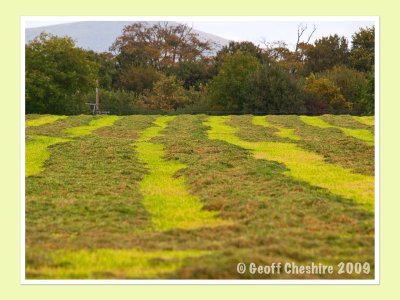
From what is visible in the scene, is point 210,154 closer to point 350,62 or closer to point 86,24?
point 86,24

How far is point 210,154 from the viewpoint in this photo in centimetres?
2236

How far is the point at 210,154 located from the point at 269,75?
1278 inches

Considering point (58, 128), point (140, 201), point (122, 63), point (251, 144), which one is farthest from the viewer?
point (122, 63)

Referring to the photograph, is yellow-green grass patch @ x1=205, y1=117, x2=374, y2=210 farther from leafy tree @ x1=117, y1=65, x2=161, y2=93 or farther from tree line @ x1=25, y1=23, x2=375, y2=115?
leafy tree @ x1=117, y1=65, x2=161, y2=93

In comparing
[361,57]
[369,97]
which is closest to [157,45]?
[361,57]

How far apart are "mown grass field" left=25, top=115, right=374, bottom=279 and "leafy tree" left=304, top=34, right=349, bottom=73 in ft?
98.1

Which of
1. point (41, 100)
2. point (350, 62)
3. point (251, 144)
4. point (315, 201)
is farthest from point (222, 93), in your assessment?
point (315, 201)

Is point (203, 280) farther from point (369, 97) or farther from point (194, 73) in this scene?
point (194, 73)

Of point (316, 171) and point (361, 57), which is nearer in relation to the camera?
point (316, 171)

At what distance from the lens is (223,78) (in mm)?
56062

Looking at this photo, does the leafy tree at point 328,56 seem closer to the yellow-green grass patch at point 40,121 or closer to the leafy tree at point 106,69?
the leafy tree at point 106,69

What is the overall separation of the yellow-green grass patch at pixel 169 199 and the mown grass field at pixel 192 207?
0.07ft

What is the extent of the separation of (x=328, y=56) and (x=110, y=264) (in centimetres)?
4972

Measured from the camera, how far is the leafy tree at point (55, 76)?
41.0 metres
